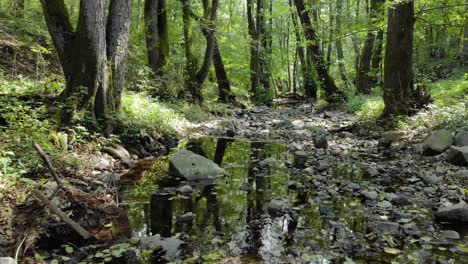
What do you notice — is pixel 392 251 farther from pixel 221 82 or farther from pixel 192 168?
pixel 221 82

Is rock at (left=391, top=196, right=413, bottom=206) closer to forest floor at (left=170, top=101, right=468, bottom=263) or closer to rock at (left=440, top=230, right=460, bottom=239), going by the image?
forest floor at (left=170, top=101, right=468, bottom=263)

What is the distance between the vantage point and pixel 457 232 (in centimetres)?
326

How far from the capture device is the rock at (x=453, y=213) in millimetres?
3447

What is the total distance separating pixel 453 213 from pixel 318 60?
12.8m

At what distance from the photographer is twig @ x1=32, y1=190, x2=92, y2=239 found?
10.0 feet

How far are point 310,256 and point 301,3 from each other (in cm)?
1443

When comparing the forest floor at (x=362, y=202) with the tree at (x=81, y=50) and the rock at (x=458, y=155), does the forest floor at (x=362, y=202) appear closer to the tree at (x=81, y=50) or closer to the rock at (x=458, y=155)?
the rock at (x=458, y=155)

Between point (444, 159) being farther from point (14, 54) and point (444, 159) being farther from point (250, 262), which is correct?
point (14, 54)

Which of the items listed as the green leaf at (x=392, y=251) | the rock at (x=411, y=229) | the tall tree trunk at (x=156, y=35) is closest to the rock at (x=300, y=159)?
the rock at (x=411, y=229)

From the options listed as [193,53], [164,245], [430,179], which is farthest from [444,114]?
[193,53]

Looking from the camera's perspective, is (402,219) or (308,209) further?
(308,209)

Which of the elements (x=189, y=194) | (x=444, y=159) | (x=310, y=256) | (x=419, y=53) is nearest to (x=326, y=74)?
(x=419, y=53)

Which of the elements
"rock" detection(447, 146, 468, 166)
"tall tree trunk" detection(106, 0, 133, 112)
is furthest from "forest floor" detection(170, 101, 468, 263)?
"tall tree trunk" detection(106, 0, 133, 112)

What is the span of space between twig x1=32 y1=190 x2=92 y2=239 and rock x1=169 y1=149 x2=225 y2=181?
2.26m
